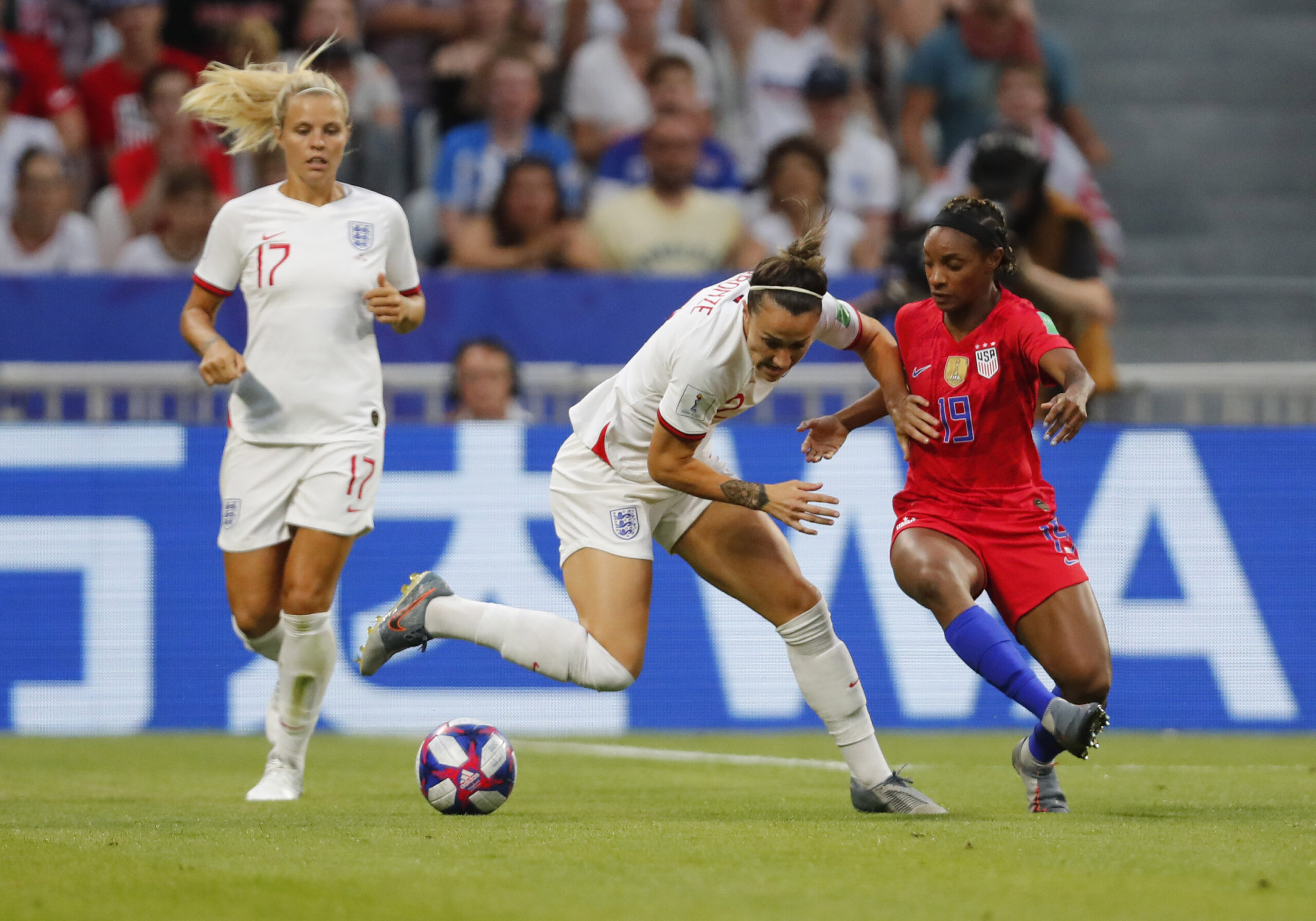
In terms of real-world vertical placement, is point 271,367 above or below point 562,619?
above

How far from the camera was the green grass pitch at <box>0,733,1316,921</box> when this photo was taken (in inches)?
165

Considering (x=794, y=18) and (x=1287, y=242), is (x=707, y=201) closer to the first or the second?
(x=794, y=18)

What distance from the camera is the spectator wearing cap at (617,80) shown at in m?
13.0

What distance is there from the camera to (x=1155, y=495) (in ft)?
32.1

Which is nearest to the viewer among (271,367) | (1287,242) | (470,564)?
(271,367)

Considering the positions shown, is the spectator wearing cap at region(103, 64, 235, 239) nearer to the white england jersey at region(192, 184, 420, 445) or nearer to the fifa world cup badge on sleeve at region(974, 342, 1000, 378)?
the white england jersey at region(192, 184, 420, 445)

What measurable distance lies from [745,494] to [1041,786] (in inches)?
62.9

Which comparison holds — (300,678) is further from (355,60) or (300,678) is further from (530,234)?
(355,60)

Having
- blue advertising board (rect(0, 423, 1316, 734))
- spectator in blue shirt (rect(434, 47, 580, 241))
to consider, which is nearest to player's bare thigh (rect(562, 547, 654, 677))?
blue advertising board (rect(0, 423, 1316, 734))

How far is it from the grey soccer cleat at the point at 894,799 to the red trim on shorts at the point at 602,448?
4.65 ft

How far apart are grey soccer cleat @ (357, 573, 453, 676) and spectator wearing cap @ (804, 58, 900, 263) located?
6.66 m

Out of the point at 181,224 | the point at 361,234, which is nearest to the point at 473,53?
the point at 181,224

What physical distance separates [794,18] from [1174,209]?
3843 mm

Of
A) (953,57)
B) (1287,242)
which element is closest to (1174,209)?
(1287,242)
